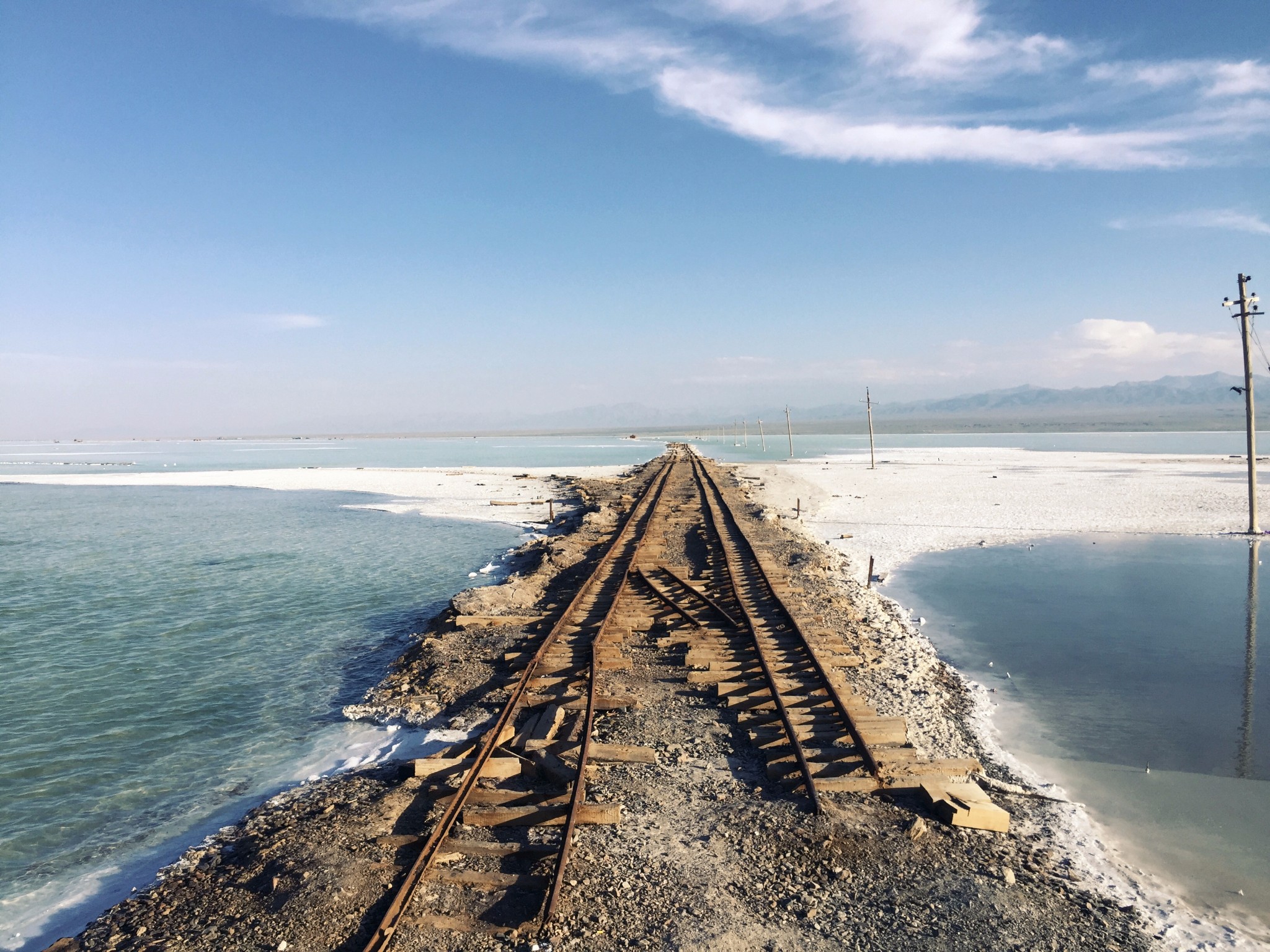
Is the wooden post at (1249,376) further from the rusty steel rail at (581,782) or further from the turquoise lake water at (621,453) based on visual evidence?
the turquoise lake water at (621,453)

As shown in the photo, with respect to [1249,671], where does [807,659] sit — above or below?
above

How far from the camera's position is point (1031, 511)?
31.2 meters

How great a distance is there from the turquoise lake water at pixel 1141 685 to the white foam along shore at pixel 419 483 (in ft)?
70.7

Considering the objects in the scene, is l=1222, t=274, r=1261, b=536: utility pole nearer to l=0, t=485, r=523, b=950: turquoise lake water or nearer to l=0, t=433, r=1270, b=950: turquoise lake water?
l=0, t=433, r=1270, b=950: turquoise lake water

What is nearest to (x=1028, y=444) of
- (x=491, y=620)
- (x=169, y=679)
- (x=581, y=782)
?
(x=491, y=620)

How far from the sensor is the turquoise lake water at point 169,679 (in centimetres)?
790

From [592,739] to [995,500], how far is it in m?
32.4

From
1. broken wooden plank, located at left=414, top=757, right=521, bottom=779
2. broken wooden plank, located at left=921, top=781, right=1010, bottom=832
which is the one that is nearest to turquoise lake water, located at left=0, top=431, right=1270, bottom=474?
broken wooden plank, located at left=414, top=757, right=521, bottom=779

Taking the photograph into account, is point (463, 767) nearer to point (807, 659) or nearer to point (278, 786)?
point (278, 786)

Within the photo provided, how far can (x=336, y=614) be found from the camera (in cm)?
1770

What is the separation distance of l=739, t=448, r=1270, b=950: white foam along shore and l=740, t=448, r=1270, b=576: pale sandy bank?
90mm

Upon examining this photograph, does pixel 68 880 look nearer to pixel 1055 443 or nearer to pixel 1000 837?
pixel 1000 837

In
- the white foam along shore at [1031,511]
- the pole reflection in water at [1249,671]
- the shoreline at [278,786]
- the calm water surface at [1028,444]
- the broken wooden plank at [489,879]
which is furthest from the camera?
the calm water surface at [1028,444]

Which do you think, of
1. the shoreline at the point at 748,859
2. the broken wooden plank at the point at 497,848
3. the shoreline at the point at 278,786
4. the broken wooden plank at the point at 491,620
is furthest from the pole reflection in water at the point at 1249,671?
the broken wooden plank at the point at 491,620
